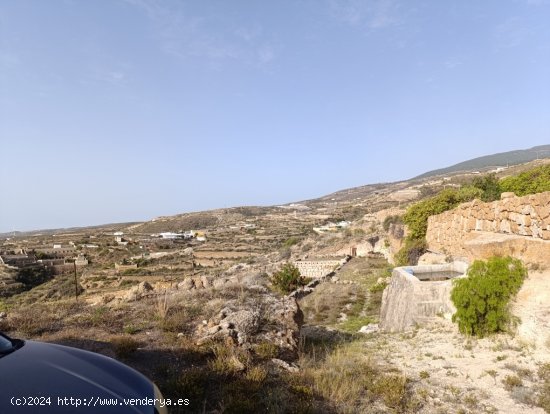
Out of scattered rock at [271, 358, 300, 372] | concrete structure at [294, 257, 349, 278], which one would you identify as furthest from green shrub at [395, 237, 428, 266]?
scattered rock at [271, 358, 300, 372]

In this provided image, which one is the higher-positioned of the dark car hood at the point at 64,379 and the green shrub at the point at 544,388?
the dark car hood at the point at 64,379

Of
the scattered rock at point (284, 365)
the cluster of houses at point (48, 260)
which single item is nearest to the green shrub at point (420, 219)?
the scattered rock at point (284, 365)

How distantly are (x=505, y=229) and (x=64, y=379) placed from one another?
988cm

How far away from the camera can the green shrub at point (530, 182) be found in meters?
16.4

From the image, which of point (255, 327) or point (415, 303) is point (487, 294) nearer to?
point (415, 303)

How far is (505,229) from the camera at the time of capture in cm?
920

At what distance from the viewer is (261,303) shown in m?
8.33

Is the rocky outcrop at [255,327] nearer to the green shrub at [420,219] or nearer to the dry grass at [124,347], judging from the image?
the dry grass at [124,347]

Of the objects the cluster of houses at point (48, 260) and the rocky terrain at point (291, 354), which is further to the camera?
the cluster of houses at point (48, 260)

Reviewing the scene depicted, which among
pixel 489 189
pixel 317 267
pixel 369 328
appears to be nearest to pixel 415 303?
pixel 369 328

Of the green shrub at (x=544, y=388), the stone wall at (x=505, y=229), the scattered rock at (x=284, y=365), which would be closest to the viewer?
the green shrub at (x=544, y=388)

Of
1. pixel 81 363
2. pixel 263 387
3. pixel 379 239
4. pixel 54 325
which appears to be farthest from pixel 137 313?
pixel 379 239

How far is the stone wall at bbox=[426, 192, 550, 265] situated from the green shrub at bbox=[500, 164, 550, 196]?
595cm

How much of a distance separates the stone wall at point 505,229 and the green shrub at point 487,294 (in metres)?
0.66
